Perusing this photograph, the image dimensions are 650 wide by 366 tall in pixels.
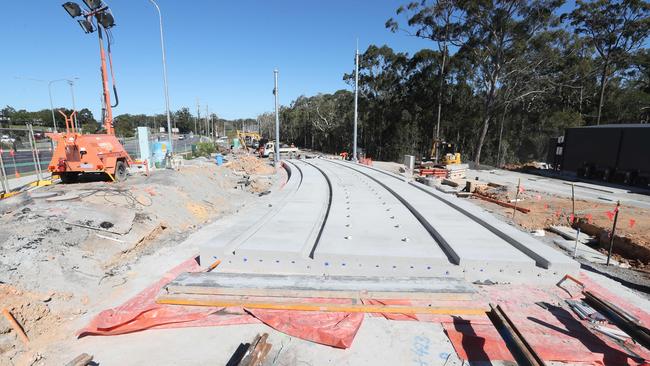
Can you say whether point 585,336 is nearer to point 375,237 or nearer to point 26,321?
point 375,237

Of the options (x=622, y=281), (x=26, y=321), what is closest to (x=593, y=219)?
(x=622, y=281)

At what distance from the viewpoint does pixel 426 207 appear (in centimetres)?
851

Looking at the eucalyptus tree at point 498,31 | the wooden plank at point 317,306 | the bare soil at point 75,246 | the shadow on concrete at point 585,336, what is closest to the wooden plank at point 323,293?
the wooden plank at point 317,306

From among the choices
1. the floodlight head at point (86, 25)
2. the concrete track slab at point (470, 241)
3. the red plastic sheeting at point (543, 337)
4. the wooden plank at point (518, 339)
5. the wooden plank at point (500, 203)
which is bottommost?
the wooden plank at point (500, 203)

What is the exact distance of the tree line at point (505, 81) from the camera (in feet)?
95.4

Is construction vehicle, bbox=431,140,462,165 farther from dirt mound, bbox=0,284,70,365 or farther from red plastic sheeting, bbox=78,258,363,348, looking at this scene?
dirt mound, bbox=0,284,70,365

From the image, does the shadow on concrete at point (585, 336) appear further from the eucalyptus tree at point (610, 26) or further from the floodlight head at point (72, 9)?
the eucalyptus tree at point (610, 26)

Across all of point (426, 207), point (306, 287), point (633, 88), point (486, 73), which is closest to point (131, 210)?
point (306, 287)

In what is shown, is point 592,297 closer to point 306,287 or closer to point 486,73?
Answer: point 306,287

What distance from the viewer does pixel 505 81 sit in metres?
31.9

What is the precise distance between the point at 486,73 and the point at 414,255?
32.7m

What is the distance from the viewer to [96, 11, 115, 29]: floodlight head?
12422 millimetres

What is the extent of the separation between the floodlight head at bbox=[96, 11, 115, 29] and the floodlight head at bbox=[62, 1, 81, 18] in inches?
30.0

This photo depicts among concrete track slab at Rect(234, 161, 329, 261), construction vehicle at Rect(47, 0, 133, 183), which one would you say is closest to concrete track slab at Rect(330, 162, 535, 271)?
concrete track slab at Rect(234, 161, 329, 261)
